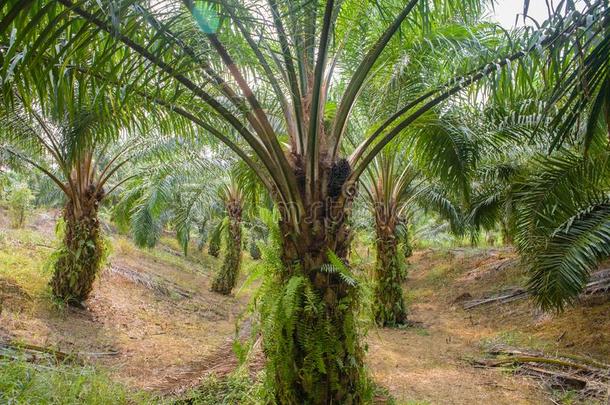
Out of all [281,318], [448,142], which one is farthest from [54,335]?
[448,142]

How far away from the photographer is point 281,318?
344 cm

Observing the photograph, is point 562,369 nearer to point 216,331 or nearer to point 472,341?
point 472,341

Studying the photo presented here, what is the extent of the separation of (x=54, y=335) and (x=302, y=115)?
545 centimetres

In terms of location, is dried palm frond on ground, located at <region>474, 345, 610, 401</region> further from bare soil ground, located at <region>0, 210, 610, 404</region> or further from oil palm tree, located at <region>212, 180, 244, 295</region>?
oil palm tree, located at <region>212, 180, 244, 295</region>

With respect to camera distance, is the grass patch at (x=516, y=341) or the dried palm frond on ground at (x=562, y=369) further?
the grass patch at (x=516, y=341)

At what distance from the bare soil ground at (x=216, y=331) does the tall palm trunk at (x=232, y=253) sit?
0.56 metres

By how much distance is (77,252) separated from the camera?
8188mm

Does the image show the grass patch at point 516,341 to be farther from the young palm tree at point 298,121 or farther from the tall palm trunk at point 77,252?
the tall palm trunk at point 77,252

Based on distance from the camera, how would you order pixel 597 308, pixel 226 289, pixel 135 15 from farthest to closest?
1. pixel 226 289
2. pixel 597 308
3. pixel 135 15

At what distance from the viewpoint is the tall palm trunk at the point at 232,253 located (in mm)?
13562

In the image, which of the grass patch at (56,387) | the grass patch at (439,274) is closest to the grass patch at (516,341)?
the grass patch at (56,387)

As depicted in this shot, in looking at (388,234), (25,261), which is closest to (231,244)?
(25,261)

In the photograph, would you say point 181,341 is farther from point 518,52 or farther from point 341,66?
point 518,52

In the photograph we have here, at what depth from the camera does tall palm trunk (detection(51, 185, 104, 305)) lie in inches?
323
